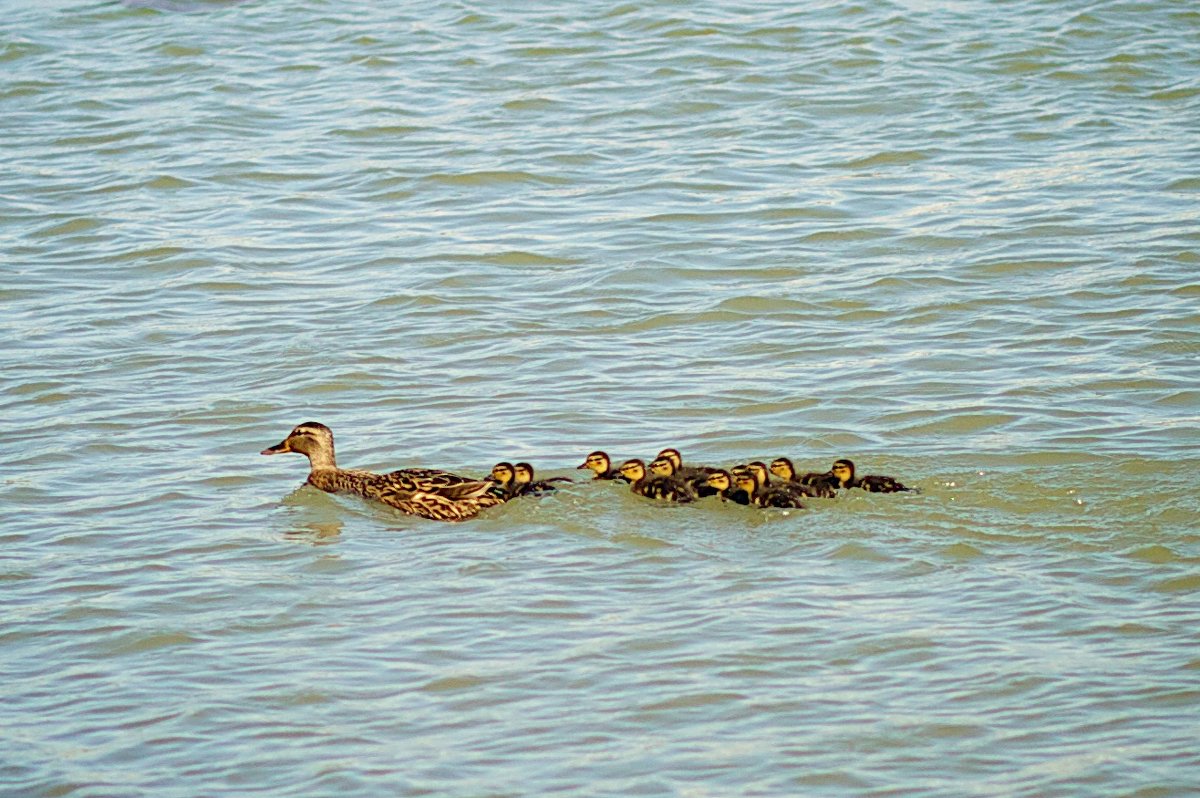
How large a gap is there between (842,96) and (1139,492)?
9.01m

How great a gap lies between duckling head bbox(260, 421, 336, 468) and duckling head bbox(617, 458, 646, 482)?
62.4 inches

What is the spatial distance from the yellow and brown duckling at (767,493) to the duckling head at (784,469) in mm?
165

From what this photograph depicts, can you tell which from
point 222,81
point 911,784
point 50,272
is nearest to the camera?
point 911,784

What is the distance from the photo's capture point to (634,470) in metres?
8.57

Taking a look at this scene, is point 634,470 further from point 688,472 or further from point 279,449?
point 279,449

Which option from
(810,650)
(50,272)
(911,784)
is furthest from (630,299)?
(911,784)

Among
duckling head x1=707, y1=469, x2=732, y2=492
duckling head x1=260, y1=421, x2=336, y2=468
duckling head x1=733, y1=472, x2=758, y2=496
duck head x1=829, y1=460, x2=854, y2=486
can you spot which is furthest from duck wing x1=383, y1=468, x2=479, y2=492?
duck head x1=829, y1=460, x2=854, y2=486

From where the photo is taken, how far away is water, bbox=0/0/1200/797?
6383mm

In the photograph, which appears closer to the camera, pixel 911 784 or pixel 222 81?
pixel 911 784

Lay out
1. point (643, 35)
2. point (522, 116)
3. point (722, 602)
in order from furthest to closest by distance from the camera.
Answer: point (643, 35) → point (522, 116) → point (722, 602)

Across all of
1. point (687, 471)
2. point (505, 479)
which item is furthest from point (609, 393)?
point (505, 479)

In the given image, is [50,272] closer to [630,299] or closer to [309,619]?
[630,299]

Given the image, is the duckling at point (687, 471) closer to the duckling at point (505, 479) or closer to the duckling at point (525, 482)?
the duckling at point (525, 482)

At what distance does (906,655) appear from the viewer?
22.2 ft
